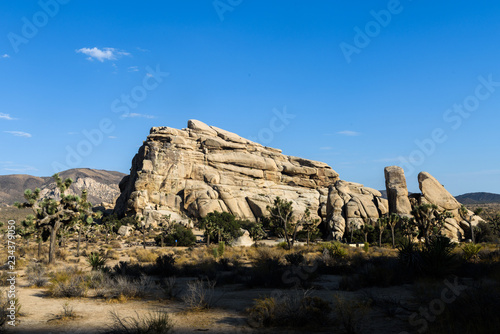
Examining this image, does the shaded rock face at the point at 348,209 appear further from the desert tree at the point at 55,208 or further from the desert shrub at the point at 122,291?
the desert shrub at the point at 122,291

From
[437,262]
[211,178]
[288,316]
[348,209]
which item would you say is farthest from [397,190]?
[288,316]

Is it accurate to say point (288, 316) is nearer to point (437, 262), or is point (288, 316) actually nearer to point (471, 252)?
point (437, 262)

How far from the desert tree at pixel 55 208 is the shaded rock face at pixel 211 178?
48.8 meters

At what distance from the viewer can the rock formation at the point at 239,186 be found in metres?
67.8

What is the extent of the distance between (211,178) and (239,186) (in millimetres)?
7576

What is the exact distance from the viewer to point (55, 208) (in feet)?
78.1

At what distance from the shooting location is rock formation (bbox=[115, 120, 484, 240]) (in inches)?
2670

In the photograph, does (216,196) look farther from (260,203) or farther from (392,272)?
(392,272)

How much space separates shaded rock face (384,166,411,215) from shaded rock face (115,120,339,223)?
1559cm

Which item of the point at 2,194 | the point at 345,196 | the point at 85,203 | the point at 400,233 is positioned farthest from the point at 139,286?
the point at 2,194

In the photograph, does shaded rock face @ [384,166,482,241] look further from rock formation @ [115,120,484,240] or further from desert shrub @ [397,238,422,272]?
desert shrub @ [397,238,422,272]

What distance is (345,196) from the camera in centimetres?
7144

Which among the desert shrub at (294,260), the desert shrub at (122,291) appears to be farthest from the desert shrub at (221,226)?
the desert shrub at (122,291)

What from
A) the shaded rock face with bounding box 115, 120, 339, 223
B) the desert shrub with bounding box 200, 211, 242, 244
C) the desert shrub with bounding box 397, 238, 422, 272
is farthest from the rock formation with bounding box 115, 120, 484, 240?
the desert shrub with bounding box 397, 238, 422, 272
